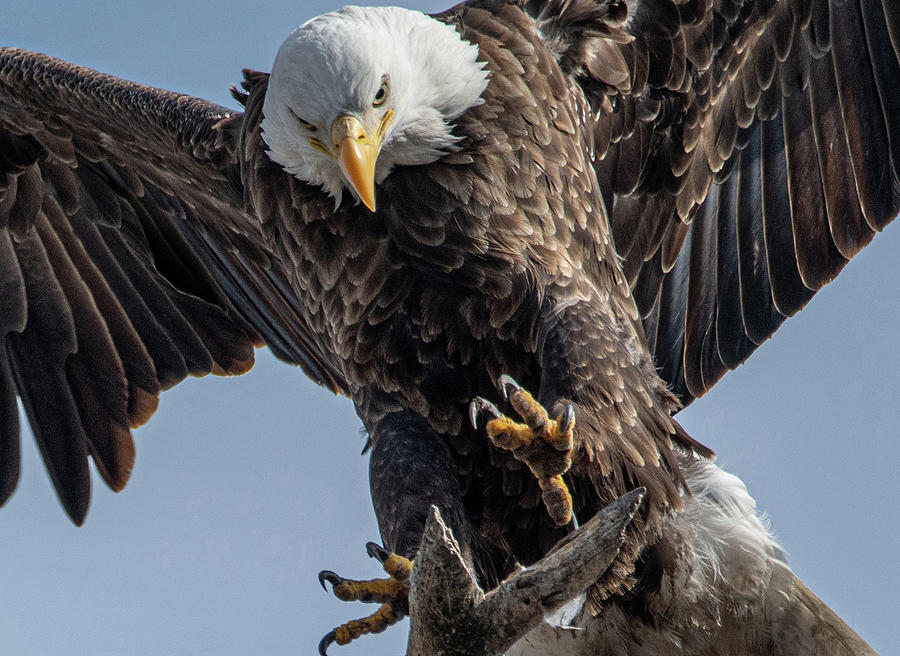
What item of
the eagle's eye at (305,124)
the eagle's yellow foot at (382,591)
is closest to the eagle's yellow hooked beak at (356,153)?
the eagle's eye at (305,124)

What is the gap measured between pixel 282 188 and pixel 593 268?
1.08 meters

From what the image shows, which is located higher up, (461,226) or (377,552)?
(461,226)

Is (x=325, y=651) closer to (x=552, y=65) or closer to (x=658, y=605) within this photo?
(x=658, y=605)

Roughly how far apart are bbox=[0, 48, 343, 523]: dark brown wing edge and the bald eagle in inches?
0.5

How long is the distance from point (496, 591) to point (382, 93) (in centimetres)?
156

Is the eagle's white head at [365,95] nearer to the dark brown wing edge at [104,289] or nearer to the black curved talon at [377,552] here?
the black curved talon at [377,552]

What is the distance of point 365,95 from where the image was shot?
4.13 meters

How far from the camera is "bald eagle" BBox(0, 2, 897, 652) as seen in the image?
4.40 meters

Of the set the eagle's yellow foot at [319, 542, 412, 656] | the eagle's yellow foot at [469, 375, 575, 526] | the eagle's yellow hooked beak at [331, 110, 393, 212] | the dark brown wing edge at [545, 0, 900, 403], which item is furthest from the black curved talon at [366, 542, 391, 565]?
the dark brown wing edge at [545, 0, 900, 403]

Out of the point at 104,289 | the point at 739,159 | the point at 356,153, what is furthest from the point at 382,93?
the point at 104,289

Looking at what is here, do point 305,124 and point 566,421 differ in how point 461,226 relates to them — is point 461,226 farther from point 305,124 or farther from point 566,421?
point 566,421

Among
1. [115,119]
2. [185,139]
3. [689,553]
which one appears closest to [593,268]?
[689,553]

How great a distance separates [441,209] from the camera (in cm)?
449

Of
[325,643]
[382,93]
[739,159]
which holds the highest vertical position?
[739,159]
